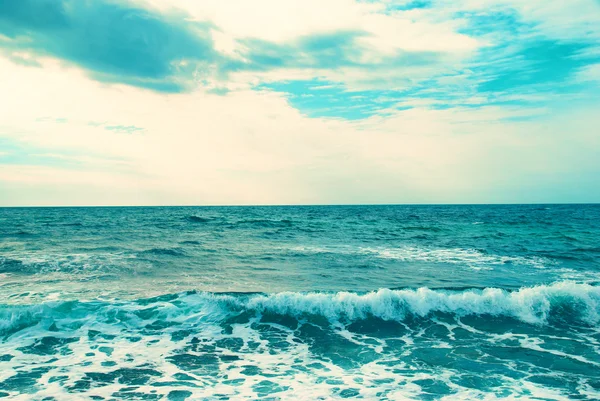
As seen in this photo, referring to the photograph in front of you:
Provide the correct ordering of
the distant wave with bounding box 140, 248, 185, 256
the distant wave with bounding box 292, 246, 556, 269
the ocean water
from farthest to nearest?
1. the distant wave with bounding box 140, 248, 185, 256
2. the distant wave with bounding box 292, 246, 556, 269
3. the ocean water

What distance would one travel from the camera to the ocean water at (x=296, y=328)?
26.1ft

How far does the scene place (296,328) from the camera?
1162cm

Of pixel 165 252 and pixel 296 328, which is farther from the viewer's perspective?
pixel 165 252

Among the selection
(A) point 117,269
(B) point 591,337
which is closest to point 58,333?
(A) point 117,269

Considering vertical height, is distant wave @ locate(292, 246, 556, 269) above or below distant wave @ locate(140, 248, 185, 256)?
below

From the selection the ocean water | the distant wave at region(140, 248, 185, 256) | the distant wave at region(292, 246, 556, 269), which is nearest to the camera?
the ocean water

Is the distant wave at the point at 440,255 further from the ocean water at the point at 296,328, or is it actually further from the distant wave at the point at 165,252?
the distant wave at the point at 165,252

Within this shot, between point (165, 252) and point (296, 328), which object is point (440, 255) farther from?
point (165, 252)

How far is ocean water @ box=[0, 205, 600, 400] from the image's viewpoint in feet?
26.1

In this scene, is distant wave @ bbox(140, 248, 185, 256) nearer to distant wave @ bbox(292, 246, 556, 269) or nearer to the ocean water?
the ocean water

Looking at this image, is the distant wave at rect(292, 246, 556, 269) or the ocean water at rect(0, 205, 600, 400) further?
the distant wave at rect(292, 246, 556, 269)

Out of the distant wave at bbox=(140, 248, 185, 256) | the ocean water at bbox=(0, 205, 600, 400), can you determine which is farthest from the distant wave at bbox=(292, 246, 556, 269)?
the distant wave at bbox=(140, 248, 185, 256)

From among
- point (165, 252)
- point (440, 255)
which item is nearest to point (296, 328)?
point (165, 252)

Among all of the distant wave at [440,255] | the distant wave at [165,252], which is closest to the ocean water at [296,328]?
the distant wave at [440,255]
